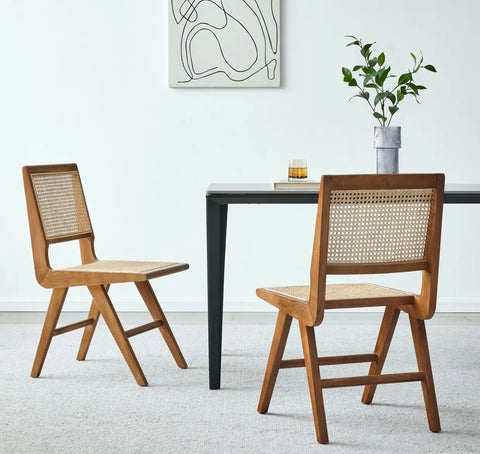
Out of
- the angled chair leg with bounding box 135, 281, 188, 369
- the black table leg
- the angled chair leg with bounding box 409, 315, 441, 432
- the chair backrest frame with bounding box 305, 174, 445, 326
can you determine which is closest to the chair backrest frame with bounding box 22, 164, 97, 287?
the angled chair leg with bounding box 135, 281, 188, 369

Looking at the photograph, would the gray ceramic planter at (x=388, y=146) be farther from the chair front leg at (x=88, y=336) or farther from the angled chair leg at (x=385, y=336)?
the chair front leg at (x=88, y=336)

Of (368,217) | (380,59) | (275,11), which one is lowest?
(368,217)

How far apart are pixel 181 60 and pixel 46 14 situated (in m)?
0.81

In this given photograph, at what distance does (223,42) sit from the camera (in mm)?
4750

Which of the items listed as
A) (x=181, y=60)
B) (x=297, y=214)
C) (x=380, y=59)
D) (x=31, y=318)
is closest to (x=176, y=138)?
(x=181, y=60)

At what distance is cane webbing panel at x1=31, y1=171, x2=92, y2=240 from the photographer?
3.47 metres

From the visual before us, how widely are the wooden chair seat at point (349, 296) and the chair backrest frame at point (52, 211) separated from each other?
0.99m

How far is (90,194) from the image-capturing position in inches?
192

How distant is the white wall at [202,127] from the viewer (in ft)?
15.7

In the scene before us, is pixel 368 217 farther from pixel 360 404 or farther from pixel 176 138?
pixel 176 138

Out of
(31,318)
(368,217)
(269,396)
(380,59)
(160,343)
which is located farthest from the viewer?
(31,318)

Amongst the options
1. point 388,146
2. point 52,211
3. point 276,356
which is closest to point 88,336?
point 52,211

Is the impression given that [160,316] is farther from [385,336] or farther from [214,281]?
[385,336]

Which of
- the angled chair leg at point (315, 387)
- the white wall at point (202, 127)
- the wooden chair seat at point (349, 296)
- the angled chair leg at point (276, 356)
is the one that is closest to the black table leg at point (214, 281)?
the wooden chair seat at point (349, 296)
